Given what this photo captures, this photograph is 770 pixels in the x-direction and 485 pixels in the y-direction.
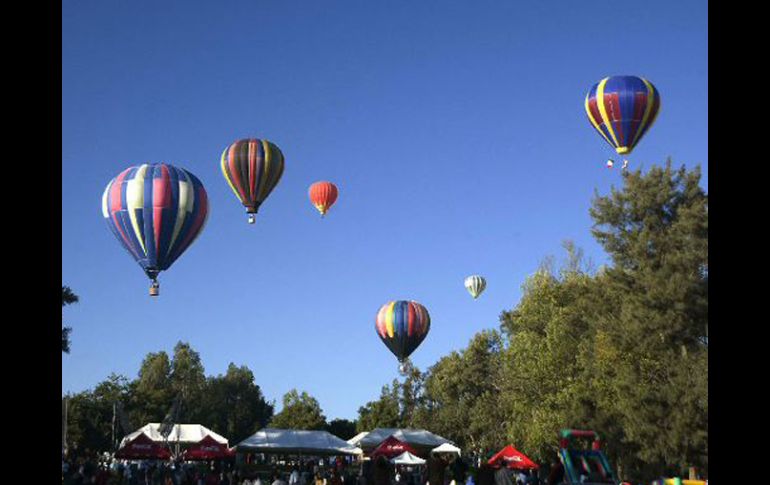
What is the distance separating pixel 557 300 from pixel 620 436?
42.4 ft

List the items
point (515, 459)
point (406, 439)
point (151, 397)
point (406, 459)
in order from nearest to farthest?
point (515, 459)
point (406, 459)
point (406, 439)
point (151, 397)

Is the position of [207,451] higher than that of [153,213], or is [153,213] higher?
[153,213]

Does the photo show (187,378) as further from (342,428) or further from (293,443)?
(293,443)

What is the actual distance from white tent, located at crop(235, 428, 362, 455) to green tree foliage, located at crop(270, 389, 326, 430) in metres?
56.6

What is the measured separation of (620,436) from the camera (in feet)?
140

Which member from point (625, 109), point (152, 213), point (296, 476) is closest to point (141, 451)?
point (296, 476)

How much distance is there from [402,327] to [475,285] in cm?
1677

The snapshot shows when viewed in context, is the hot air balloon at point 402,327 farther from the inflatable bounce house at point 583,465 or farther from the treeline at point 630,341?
the inflatable bounce house at point 583,465

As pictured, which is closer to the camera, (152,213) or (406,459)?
(152,213)

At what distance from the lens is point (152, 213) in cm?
3906

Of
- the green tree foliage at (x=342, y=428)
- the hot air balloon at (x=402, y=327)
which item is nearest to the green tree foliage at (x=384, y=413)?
the green tree foliage at (x=342, y=428)

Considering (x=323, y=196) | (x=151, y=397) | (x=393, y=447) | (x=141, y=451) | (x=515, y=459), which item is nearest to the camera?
(x=515, y=459)

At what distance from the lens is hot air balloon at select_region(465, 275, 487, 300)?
7796cm
